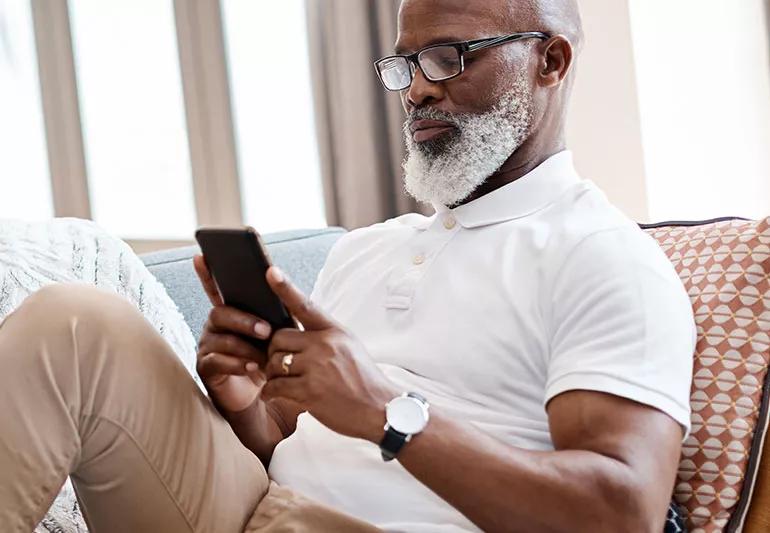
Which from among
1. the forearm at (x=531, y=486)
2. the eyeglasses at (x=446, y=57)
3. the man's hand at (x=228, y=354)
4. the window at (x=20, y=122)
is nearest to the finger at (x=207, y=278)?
the man's hand at (x=228, y=354)

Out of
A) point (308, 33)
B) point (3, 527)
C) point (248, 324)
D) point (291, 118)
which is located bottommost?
point (3, 527)

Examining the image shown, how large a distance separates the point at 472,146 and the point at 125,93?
2830 millimetres

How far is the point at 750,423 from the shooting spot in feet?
4.19

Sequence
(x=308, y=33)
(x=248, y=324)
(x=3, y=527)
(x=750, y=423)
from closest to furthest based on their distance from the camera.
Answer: (x=3, y=527) < (x=248, y=324) < (x=750, y=423) < (x=308, y=33)

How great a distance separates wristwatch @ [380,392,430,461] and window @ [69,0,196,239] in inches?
120

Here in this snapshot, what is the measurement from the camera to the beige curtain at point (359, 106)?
3217 millimetres

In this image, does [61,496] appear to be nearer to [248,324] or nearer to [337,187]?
[248,324]

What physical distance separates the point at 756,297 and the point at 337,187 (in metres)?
2.20

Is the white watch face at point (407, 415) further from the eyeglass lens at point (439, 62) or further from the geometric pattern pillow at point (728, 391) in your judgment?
the eyeglass lens at point (439, 62)

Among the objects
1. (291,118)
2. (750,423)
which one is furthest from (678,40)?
(750,423)

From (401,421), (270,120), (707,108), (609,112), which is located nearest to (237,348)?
(401,421)

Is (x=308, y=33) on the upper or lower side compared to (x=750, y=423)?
upper

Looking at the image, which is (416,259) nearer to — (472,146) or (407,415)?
(472,146)

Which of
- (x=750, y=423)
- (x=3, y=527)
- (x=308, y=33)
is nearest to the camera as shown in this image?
(x=3, y=527)
